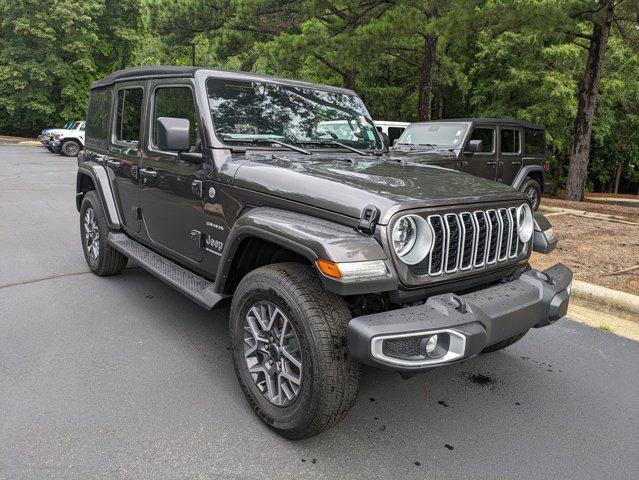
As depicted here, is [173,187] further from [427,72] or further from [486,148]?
[427,72]

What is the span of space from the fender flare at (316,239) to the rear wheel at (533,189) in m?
8.36

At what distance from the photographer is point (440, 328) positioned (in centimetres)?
229

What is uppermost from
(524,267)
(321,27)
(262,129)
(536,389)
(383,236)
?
(321,27)

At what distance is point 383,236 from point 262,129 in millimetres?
1591

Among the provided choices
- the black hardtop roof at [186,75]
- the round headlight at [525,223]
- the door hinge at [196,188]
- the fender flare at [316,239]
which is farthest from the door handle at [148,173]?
the round headlight at [525,223]

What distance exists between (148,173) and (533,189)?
854 centimetres

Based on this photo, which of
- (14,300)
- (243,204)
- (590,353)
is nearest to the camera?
(243,204)

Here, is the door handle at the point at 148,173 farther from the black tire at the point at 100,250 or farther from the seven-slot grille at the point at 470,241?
the seven-slot grille at the point at 470,241

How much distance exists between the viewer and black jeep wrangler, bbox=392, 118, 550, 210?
28.8 ft

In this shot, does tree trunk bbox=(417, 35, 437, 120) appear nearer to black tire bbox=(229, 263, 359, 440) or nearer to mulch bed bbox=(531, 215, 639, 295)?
mulch bed bbox=(531, 215, 639, 295)

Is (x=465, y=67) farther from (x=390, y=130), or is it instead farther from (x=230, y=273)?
(x=230, y=273)

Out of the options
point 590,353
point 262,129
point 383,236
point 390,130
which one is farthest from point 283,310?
point 390,130

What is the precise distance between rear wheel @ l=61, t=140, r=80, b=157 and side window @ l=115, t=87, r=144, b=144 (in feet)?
71.2

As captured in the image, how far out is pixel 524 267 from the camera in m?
3.29
